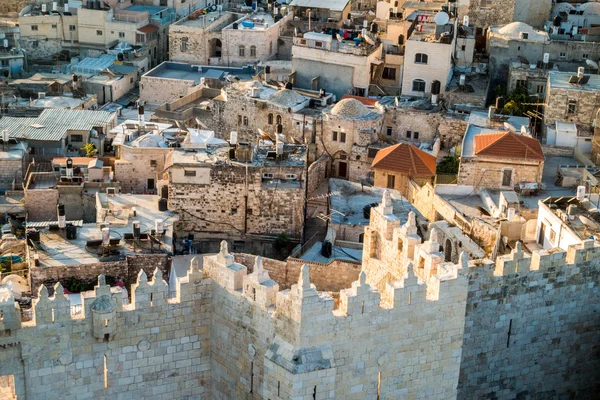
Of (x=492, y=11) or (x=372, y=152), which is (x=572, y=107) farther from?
(x=492, y=11)

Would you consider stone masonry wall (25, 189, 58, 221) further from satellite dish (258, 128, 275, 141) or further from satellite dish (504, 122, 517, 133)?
satellite dish (504, 122, 517, 133)

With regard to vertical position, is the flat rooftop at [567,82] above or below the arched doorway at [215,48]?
above

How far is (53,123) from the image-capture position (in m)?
67.6

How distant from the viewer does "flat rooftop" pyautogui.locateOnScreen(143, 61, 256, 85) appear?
7956cm

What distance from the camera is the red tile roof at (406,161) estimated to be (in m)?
59.2

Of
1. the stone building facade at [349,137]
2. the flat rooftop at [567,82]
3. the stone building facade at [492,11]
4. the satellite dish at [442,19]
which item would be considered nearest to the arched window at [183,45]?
the stone building facade at [492,11]

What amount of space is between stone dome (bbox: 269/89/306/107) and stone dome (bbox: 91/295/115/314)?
1454 inches

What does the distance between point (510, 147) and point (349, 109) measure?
13243 mm

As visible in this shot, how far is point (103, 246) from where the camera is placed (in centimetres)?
4978

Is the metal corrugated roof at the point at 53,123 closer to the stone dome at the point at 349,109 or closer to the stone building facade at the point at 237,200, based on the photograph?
the stone building facade at the point at 237,200

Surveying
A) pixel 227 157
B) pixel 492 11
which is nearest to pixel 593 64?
pixel 492 11

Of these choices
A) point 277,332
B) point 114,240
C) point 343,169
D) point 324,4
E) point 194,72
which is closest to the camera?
point 277,332

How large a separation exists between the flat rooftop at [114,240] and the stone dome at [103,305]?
17631 mm

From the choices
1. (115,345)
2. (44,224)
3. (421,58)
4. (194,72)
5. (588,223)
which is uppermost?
(588,223)
